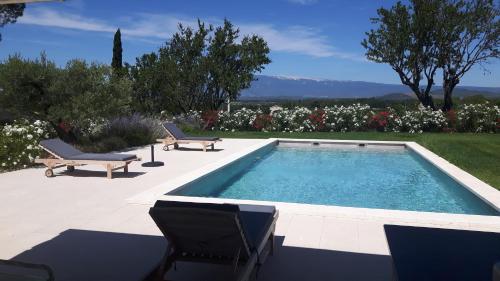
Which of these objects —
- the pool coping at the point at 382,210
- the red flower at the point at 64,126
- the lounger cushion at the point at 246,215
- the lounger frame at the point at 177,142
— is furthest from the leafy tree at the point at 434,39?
the lounger cushion at the point at 246,215

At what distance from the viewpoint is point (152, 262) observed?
3850 millimetres

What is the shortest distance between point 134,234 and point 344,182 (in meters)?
5.50

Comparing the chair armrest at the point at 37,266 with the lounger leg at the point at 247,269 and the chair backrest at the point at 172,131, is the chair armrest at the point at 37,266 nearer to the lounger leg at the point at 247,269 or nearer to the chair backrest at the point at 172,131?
the lounger leg at the point at 247,269

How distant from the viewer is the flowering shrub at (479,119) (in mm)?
15859

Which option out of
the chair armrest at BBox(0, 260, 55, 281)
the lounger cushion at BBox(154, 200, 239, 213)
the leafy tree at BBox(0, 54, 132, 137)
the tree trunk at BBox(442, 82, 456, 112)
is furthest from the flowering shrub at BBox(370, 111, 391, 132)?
the chair armrest at BBox(0, 260, 55, 281)

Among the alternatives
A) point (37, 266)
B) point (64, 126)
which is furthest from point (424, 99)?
point (37, 266)

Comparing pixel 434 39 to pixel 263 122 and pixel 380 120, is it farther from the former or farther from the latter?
pixel 263 122

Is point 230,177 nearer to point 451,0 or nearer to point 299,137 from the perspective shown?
point 299,137

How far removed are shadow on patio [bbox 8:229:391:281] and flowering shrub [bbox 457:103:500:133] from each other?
14.4 metres

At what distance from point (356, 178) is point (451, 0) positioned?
45.8ft

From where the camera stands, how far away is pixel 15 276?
2195 mm

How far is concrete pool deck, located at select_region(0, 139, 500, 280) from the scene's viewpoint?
370 cm

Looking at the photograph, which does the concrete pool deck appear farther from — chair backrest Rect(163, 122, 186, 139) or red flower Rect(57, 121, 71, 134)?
red flower Rect(57, 121, 71, 134)

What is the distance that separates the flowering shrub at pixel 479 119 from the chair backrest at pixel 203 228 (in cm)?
1558
